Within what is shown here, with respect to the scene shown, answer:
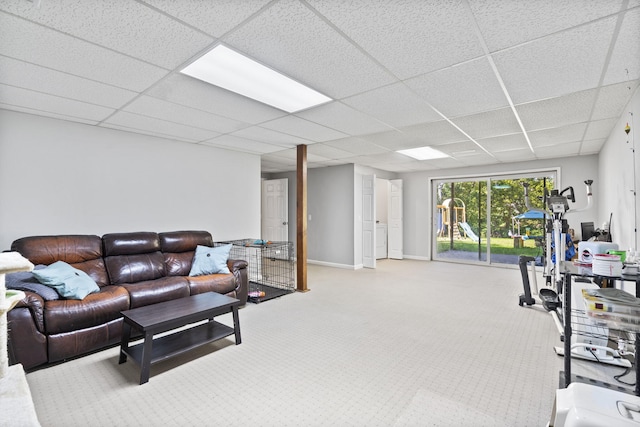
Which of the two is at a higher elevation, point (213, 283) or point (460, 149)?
point (460, 149)

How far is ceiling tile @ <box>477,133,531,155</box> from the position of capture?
14.1 feet

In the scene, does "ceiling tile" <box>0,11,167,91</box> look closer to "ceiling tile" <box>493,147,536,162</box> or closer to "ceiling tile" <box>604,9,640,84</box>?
"ceiling tile" <box>604,9,640,84</box>

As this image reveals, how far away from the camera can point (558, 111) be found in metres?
3.19

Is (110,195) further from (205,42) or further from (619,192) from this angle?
(619,192)

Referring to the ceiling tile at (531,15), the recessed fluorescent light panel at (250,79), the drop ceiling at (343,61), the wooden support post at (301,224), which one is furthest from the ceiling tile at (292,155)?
the ceiling tile at (531,15)

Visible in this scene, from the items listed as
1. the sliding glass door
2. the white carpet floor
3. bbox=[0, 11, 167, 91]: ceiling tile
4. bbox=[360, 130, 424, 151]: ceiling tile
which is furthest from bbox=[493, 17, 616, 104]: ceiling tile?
the sliding glass door

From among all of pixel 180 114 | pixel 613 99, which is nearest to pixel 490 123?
pixel 613 99

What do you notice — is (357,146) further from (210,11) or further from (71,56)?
(71,56)

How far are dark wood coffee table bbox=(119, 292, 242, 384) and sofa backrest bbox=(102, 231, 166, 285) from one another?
1016 mm

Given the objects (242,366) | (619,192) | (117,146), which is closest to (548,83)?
(619,192)

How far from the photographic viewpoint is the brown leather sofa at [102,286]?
2.34 meters

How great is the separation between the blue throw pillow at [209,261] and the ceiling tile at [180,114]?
158 cm

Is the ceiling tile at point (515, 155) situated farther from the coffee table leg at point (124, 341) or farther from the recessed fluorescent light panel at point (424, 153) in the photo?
the coffee table leg at point (124, 341)

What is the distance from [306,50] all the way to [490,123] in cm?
267
